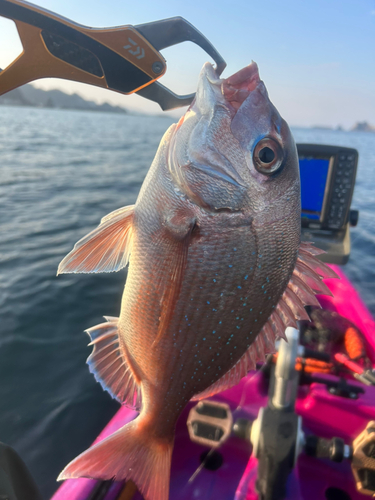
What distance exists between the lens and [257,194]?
1278mm

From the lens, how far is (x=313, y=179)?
11.3ft

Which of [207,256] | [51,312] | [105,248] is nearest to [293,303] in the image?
[207,256]

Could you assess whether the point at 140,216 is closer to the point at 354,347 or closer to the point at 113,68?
the point at 113,68

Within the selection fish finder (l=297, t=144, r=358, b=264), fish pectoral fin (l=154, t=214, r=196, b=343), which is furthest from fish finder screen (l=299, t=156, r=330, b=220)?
fish pectoral fin (l=154, t=214, r=196, b=343)

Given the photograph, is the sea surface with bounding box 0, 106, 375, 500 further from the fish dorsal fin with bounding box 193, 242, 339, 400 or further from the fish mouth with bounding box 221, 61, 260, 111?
the fish mouth with bounding box 221, 61, 260, 111

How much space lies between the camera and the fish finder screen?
3402 mm

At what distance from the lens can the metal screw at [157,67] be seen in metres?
1.38

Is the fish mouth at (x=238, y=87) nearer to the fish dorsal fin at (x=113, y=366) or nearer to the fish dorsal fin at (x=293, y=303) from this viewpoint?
the fish dorsal fin at (x=293, y=303)

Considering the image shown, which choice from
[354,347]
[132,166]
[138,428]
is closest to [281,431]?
[138,428]

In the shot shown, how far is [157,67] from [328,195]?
8.85 feet

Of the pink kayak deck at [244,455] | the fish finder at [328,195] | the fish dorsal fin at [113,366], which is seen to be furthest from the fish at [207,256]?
the fish finder at [328,195]

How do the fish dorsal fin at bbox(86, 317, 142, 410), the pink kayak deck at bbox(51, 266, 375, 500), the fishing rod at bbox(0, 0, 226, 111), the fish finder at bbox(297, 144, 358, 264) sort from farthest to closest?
Result: the fish finder at bbox(297, 144, 358, 264)
the pink kayak deck at bbox(51, 266, 375, 500)
the fish dorsal fin at bbox(86, 317, 142, 410)
the fishing rod at bbox(0, 0, 226, 111)

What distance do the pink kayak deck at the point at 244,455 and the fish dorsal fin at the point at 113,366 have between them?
0.76 meters

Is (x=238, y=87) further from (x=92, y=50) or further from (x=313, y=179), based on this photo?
(x=313, y=179)
